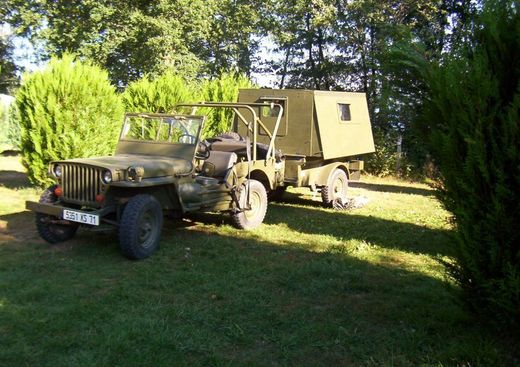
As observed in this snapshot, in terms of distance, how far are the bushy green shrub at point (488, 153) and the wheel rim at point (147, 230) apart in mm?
3672

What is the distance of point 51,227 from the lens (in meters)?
6.22

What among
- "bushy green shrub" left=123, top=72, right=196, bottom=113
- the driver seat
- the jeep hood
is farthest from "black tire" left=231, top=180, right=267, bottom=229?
"bushy green shrub" left=123, top=72, right=196, bottom=113

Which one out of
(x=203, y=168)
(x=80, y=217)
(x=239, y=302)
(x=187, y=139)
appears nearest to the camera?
(x=239, y=302)

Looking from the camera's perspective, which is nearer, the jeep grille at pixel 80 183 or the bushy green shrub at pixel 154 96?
Answer: the jeep grille at pixel 80 183

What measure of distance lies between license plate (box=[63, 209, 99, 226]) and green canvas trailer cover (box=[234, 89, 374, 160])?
171 inches

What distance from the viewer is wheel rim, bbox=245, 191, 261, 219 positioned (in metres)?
7.57

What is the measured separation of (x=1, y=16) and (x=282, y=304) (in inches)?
914

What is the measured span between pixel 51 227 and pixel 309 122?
469cm

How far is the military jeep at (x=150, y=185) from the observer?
5.70m

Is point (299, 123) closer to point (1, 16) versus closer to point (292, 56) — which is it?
point (292, 56)

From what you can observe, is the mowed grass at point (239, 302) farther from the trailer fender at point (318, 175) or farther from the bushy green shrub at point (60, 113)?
the bushy green shrub at point (60, 113)

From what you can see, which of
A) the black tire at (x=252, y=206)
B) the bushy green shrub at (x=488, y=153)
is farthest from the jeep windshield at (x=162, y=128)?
the bushy green shrub at (x=488, y=153)

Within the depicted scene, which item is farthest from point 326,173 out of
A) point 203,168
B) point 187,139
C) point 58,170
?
point 58,170

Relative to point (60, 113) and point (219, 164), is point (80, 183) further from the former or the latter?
point (60, 113)
